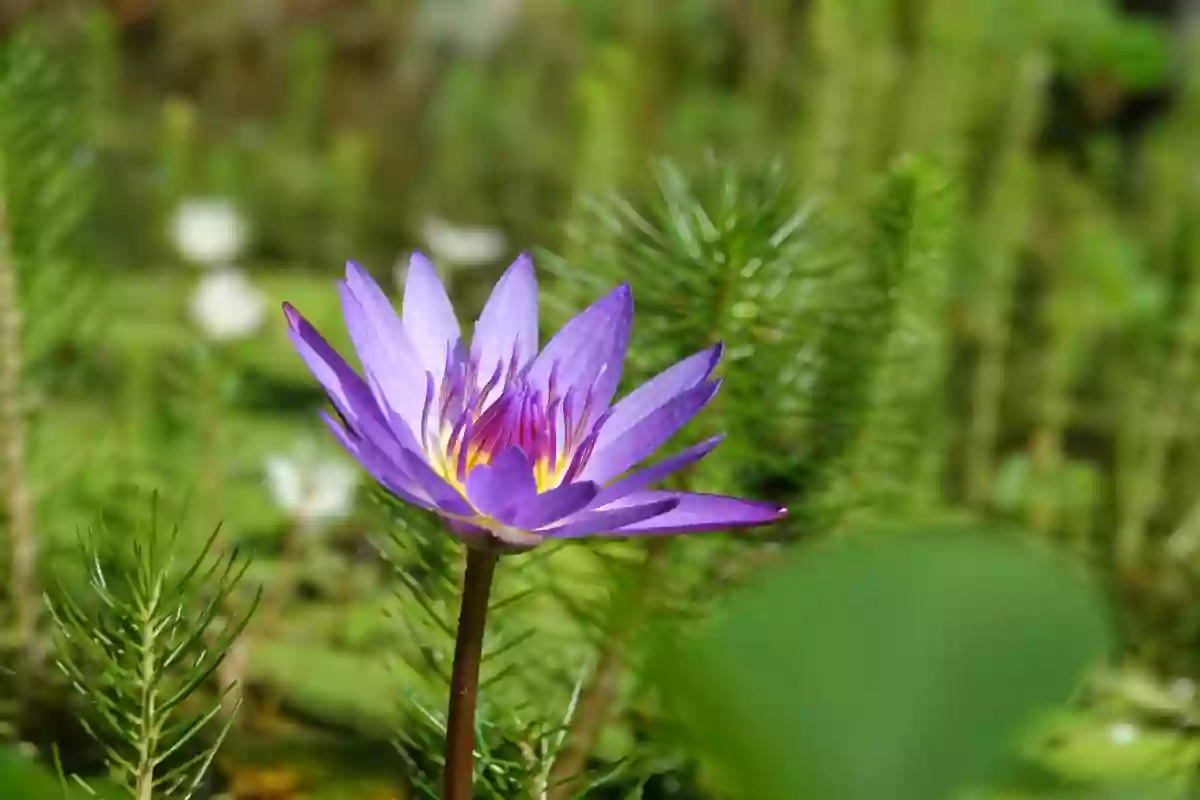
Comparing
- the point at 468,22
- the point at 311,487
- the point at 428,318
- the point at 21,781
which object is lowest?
the point at 21,781

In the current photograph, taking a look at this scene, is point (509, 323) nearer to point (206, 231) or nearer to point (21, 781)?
point (21, 781)

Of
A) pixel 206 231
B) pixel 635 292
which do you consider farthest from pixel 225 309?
pixel 635 292

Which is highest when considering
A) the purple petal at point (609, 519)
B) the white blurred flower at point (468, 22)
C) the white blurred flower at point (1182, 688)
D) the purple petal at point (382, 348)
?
the white blurred flower at point (468, 22)

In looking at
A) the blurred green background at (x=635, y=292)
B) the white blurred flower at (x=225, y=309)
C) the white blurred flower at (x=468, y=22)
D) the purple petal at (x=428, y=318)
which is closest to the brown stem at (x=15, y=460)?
the blurred green background at (x=635, y=292)

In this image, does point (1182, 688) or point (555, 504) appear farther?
point (1182, 688)

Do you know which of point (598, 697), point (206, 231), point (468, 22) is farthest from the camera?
point (468, 22)

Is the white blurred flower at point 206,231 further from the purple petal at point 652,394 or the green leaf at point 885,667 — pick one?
the green leaf at point 885,667
